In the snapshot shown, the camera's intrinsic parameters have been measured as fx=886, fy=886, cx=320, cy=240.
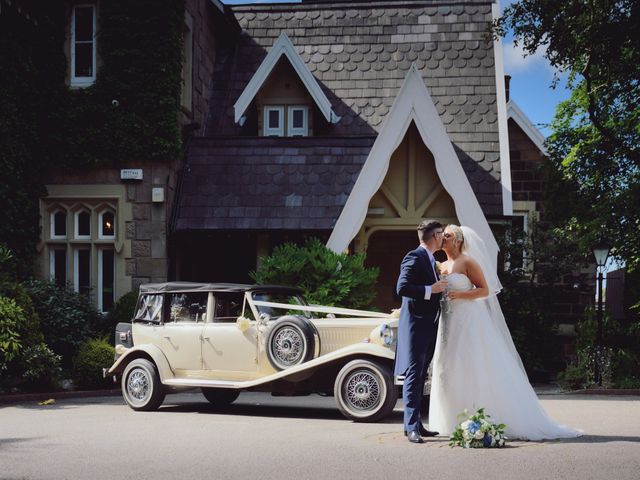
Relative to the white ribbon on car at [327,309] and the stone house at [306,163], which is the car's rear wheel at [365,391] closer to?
the white ribbon on car at [327,309]

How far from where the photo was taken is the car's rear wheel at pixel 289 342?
34.5 ft

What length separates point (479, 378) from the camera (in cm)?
849

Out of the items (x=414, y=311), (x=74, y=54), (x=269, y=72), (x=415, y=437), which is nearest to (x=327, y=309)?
(x=414, y=311)

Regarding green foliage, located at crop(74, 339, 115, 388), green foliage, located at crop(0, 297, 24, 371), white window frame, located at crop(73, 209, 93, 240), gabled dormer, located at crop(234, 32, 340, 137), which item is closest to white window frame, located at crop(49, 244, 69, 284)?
white window frame, located at crop(73, 209, 93, 240)

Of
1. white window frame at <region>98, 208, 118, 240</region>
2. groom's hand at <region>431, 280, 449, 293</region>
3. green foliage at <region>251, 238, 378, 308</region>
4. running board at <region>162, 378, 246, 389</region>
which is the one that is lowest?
running board at <region>162, 378, 246, 389</region>

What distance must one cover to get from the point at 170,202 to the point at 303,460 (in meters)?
10.4

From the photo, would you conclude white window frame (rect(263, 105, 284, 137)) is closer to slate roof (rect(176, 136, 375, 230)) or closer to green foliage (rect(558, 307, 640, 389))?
slate roof (rect(176, 136, 375, 230))

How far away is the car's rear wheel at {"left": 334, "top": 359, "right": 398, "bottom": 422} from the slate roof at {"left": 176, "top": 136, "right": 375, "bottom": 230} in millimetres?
6342

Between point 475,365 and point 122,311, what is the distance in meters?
8.83

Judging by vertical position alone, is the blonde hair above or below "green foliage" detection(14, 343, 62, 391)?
above

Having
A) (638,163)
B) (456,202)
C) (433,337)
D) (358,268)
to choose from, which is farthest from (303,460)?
(638,163)

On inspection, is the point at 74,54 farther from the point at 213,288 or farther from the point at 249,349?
the point at 249,349

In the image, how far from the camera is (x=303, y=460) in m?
7.30

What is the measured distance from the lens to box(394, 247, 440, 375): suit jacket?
821 cm
